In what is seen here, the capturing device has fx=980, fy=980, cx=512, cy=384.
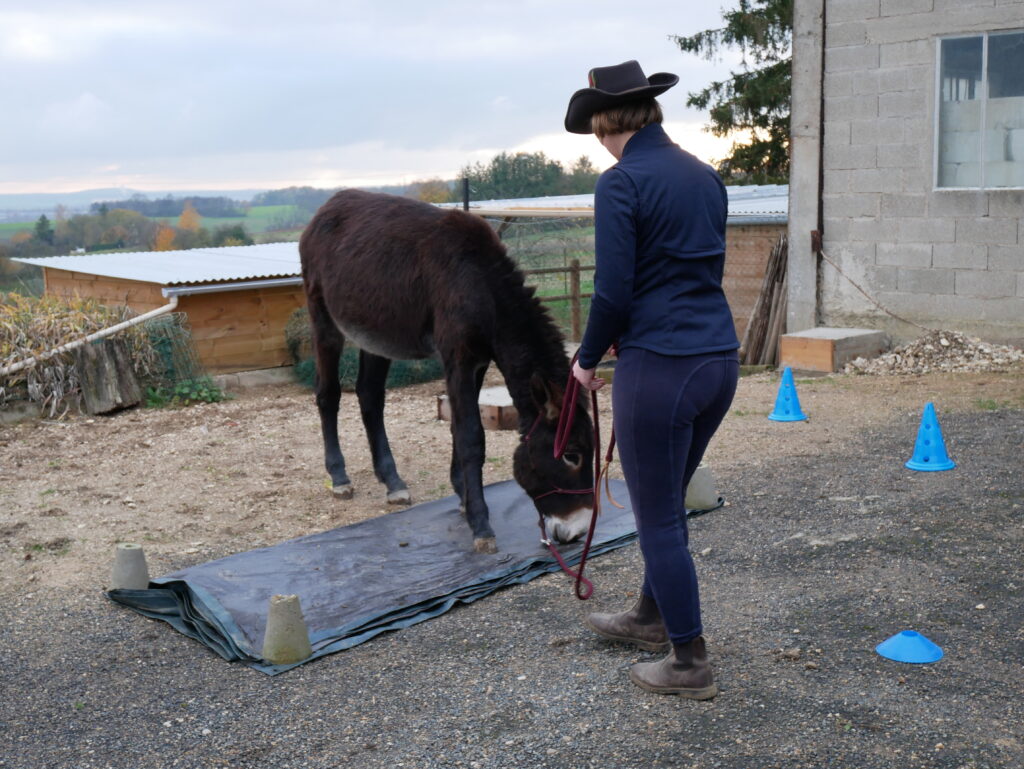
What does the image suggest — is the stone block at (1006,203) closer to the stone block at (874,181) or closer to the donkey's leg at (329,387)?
the stone block at (874,181)

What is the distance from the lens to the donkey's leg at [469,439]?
5133 mm

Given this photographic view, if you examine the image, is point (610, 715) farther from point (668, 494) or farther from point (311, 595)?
point (311, 595)

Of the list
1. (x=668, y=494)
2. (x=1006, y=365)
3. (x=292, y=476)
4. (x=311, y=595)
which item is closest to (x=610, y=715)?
(x=668, y=494)

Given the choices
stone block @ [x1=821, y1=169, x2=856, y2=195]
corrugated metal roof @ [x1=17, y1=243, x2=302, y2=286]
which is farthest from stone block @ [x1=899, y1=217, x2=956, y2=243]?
corrugated metal roof @ [x1=17, y1=243, x2=302, y2=286]

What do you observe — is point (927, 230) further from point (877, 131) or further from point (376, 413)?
point (376, 413)

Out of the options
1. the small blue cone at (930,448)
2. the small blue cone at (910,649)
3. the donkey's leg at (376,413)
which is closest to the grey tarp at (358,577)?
the donkey's leg at (376,413)

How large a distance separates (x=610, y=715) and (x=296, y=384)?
8541 mm

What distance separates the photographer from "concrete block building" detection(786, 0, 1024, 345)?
9.62 metres

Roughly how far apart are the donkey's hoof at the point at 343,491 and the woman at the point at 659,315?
334cm

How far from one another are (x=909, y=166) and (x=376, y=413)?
665cm

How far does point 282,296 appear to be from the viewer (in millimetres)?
11523

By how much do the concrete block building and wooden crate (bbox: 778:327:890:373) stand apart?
332 mm

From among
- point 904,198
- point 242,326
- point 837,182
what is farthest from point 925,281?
point 242,326

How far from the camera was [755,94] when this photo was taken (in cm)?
2431
